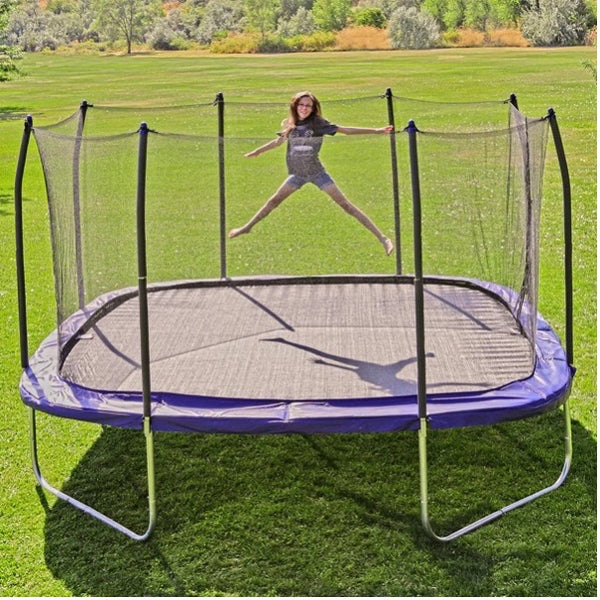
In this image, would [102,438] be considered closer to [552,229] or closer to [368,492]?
[368,492]

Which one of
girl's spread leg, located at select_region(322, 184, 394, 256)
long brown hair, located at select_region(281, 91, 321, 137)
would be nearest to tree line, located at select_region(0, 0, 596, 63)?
girl's spread leg, located at select_region(322, 184, 394, 256)

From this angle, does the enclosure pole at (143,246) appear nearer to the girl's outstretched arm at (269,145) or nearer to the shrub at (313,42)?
the girl's outstretched arm at (269,145)

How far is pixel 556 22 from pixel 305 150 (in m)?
20.7

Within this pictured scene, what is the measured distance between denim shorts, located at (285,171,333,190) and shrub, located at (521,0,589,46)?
19.7m

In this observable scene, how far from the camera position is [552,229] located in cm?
731

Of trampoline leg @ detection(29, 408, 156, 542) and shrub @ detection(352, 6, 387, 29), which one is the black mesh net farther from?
shrub @ detection(352, 6, 387, 29)

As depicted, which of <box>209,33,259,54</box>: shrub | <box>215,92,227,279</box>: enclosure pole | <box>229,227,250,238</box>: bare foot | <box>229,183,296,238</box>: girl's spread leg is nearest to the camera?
<box>229,183,296,238</box>: girl's spread leg

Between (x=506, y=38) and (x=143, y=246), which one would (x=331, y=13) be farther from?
(x=143, y=246)

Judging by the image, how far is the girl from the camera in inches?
161

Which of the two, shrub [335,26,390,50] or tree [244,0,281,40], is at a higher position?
tree [244,0,281,40]

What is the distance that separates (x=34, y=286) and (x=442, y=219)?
2586 mm

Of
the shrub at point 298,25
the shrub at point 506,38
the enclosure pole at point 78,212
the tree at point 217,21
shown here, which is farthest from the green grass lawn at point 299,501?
the tree at point 217,21

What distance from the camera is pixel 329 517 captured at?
10.5 ft

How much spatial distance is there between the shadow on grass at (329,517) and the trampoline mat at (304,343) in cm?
32
